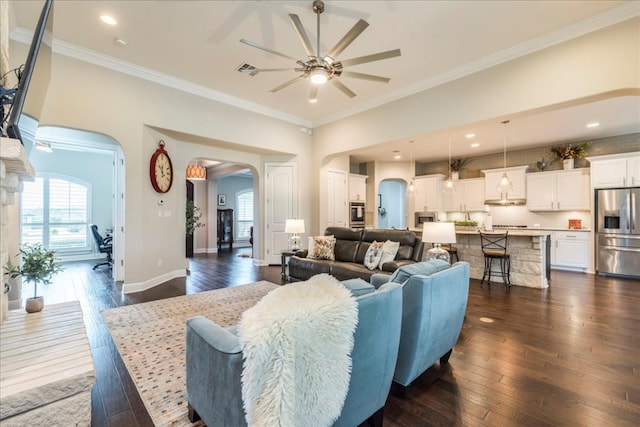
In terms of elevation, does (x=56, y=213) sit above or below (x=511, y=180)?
below

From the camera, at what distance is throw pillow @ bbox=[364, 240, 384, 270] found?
166 inches

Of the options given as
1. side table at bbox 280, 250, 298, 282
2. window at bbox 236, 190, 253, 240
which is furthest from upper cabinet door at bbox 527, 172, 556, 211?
window at bbox 236, 190, 253, 240

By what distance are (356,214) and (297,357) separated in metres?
7.16

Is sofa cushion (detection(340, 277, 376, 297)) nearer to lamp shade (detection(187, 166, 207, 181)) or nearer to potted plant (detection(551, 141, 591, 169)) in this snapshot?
lamp shade (detection(187, 166, 207, 181))

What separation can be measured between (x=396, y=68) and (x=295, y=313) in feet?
14.2

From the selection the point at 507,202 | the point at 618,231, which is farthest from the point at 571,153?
the point at 618,231

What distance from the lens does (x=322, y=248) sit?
4.99m

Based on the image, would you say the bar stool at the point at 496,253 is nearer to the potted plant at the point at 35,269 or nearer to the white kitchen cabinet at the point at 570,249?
the white kitchen cabinet at the point at 570,249

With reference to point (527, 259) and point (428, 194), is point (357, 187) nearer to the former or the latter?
point (428, 194)

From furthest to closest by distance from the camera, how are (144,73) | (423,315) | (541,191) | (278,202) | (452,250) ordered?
(541,191) → (278,202) → (452,250) → (144,73) → (423,315)

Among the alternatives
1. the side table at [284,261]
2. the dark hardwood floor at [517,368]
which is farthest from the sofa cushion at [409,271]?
the side table at [284,261]

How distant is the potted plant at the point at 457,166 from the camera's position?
8.59 metres

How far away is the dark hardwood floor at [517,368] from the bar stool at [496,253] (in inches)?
26.2

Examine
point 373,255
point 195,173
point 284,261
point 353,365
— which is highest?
point 195,173
